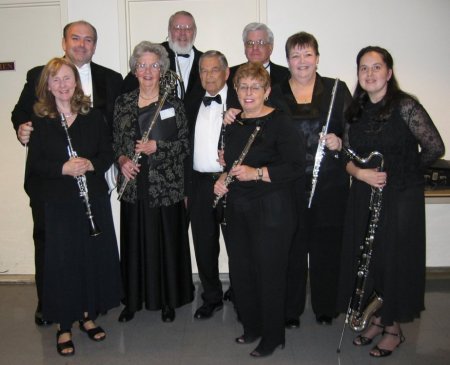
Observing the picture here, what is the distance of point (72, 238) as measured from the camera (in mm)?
2492

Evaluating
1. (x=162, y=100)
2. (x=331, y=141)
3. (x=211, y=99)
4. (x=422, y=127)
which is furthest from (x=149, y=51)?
(x=422, y=127)

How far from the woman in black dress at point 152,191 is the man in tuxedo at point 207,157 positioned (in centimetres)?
9

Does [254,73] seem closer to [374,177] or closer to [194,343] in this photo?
[374,177]

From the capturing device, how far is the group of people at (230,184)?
2.33 metres

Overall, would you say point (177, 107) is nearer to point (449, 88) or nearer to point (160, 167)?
point (160, 167)

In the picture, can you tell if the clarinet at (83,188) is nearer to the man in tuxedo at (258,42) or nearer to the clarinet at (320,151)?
the man in tuxedo at (258,42)

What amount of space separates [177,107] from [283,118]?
0.75 m

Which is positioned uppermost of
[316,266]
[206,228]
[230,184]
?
[230,184]

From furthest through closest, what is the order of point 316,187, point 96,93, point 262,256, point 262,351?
point 96,93
point 316,187
point 262,351
point 262,256

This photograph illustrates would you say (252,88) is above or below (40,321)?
above

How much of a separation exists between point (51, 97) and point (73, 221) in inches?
27.3

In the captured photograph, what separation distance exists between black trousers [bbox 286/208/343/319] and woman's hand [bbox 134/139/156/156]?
39.3 inches

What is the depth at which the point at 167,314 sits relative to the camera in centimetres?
296

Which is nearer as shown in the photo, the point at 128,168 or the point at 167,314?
the point at 128,168
